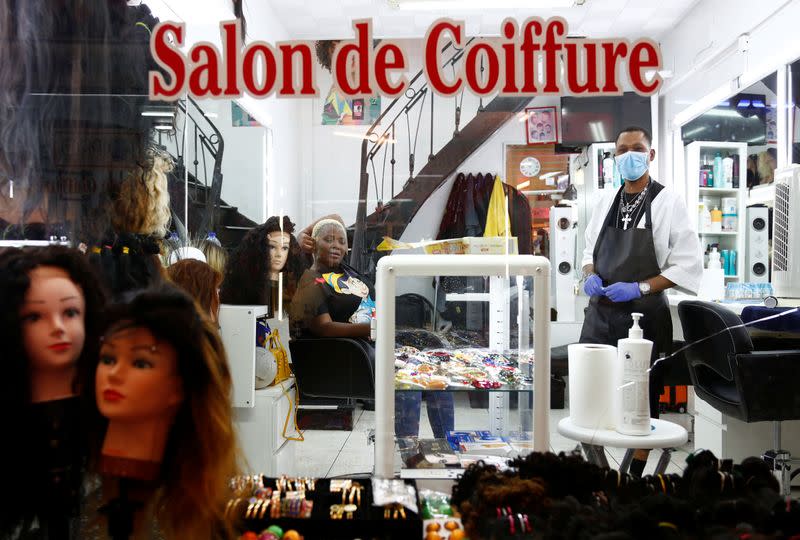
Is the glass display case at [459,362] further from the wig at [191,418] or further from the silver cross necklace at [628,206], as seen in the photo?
the wig at [191,418]

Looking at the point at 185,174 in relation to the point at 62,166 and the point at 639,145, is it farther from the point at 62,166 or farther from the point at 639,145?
the point at 639,145

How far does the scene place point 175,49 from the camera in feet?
5.56

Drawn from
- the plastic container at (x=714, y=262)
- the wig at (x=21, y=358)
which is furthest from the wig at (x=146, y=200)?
the plastic container at (x=714, y=262)

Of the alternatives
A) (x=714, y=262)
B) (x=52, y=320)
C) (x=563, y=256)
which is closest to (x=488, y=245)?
(x=563, y=256)

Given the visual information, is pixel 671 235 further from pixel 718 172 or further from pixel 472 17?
pixel 718 172

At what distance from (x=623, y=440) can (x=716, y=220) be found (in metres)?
3.38

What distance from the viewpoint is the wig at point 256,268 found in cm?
200

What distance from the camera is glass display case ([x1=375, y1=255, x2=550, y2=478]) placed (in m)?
1.72

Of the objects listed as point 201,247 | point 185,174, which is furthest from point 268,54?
point 201,247

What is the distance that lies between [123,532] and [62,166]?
3.62 ft

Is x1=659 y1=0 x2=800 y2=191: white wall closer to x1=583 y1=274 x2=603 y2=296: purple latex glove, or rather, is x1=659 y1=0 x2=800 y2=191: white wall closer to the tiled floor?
x1=583 y1=274 x2=603 y2=296: purple latex glove

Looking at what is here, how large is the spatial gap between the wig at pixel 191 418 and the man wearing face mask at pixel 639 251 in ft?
4.07

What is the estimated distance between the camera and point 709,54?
6.56 feet

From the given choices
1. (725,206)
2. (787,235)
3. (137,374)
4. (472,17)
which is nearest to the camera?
(137,374)
